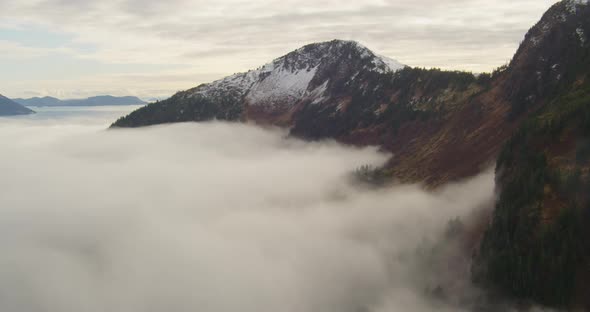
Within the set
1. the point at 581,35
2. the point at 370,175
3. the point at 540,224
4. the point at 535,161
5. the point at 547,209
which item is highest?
the point at 581,35

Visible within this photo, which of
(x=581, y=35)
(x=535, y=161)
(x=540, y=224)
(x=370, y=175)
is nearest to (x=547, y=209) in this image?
(x=540, y=224)

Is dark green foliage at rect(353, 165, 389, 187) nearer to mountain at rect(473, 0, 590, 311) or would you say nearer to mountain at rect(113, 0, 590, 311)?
mountain at rect(113, 0, 590, 311)

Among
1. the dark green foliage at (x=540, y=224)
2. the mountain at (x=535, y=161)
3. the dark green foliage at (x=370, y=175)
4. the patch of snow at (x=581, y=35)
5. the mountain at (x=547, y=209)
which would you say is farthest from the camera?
the dark green foliage at (x=370, y=175)

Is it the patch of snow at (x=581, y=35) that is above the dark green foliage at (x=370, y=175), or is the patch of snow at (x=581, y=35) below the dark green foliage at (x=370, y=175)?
above

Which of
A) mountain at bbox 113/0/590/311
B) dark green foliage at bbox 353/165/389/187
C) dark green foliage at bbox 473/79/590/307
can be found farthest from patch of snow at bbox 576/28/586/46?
dark green foliage at bbox 353/165/389/187

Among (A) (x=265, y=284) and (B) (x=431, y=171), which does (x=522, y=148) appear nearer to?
(B) (x=431, y=171)

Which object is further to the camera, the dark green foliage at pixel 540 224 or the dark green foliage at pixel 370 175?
the dark green foliage at pixel 370 175

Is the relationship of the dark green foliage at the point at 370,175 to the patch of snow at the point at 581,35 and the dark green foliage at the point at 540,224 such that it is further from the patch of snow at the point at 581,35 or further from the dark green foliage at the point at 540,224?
the patch of snow at the point at 581,35

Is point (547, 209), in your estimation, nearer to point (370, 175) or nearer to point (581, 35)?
point (581, 35)

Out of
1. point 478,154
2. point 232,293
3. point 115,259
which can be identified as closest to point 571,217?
point 478,154

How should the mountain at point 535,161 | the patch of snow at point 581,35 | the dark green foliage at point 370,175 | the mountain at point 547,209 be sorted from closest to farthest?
1. the mountain at point 547,209
2. the mountain at point 535,161
3. the patch of snow at point 581,35
4. the dark green foliage at point 370,175

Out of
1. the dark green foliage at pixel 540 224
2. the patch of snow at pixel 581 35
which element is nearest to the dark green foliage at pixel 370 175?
the dark green foliage at pixel 540 224
